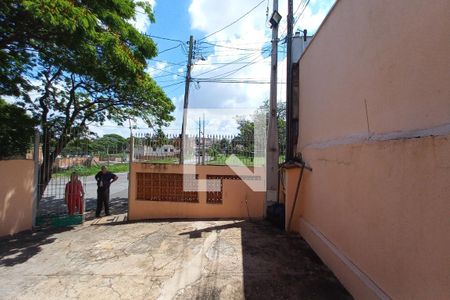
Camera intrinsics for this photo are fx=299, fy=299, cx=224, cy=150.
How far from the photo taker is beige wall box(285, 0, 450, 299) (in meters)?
2.28

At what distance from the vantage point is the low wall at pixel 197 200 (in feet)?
27.0

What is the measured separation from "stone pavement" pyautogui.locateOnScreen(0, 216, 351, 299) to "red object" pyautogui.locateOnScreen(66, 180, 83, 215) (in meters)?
0.94

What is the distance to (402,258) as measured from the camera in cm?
269

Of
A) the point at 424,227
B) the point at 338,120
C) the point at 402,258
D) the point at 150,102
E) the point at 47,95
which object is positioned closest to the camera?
the point at 424,227

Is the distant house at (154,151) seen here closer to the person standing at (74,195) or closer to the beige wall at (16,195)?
the person standing at (74,195)

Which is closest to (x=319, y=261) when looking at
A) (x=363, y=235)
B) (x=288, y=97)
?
(x=363, y=235)

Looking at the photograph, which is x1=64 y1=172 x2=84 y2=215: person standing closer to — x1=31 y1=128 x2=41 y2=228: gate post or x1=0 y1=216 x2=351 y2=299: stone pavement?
x1=31 y1=128 x2=41 y2=228: gate post

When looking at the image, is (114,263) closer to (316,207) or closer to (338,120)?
(316,207)

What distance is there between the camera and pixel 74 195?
7.93 meters

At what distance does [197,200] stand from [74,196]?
10.7 ft

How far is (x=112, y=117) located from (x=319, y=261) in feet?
30.7

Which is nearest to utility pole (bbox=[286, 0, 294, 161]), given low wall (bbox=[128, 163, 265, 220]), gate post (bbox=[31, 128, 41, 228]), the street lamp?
the street lamp

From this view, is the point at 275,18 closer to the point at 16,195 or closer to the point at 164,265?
the point at 164,265

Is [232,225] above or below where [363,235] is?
below
